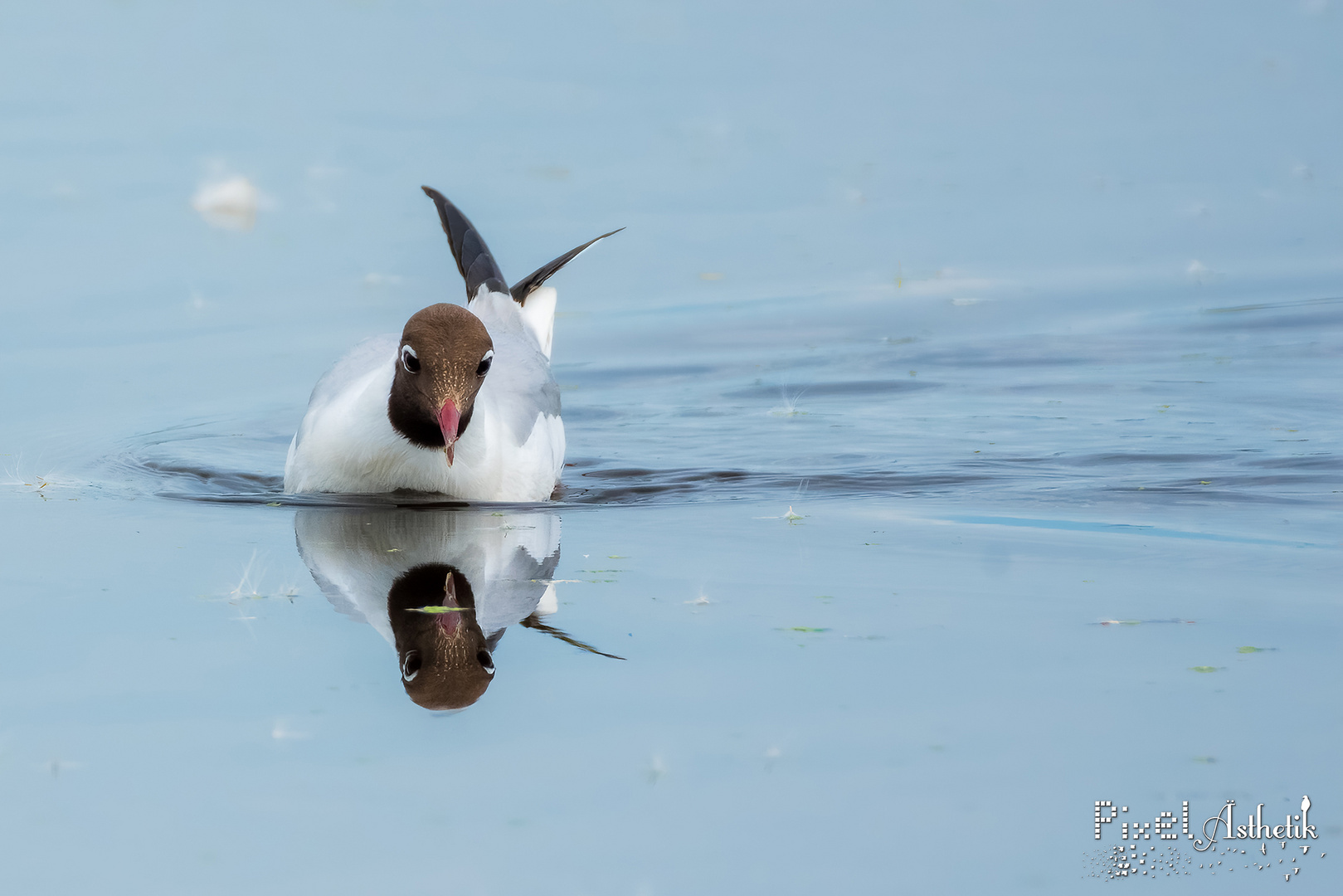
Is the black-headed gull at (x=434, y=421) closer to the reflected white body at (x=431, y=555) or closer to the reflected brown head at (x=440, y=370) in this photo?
the reflected brown head at (x=440, y=370)

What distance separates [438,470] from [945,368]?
5979mm

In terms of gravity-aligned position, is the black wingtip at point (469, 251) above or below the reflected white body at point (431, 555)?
A: above

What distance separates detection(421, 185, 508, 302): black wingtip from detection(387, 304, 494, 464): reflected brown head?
2342mm

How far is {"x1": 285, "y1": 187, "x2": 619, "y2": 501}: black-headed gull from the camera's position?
805cm

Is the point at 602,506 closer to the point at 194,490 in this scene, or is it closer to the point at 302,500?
the point at 302,500

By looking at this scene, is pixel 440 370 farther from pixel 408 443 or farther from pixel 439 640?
pixel 439 640

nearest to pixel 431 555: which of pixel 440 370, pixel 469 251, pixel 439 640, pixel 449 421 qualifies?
pixel 449 421

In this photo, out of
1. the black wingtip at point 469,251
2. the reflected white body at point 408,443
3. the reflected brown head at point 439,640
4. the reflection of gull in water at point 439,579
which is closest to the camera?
the reflected brown head at point 439,640

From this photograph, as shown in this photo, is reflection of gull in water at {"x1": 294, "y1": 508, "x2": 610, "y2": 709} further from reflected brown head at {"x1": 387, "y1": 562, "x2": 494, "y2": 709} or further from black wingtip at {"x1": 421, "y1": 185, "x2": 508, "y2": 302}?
black wingtip at {"x1": 421, "y1": 185, "x2": 508, "y2": 302}

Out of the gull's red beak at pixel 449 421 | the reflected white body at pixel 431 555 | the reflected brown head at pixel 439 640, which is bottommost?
the reflected white body at pixel 431 555

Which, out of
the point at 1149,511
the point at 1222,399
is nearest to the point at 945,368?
the point at 1222,399

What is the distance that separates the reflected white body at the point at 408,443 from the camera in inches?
333

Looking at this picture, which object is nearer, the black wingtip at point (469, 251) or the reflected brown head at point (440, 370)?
the reflected brown head at point (440, 370)

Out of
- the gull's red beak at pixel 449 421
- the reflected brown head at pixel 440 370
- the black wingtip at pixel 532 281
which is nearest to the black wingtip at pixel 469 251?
the black wingtip at pixel 532 281
